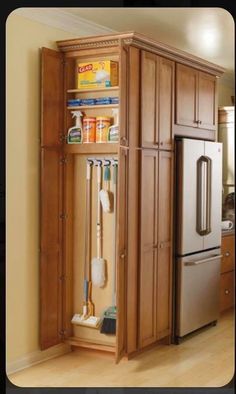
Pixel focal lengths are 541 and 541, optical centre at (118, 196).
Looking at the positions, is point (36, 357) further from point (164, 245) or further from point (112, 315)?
point (164, 245)

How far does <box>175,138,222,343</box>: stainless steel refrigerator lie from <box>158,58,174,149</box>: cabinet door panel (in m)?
0.13

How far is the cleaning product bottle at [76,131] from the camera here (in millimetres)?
3037

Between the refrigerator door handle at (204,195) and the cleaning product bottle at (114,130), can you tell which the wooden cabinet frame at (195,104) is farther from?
the cleaning product bottle at (114,130)

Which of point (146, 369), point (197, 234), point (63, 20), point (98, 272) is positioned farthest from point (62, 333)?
point (63, 20)

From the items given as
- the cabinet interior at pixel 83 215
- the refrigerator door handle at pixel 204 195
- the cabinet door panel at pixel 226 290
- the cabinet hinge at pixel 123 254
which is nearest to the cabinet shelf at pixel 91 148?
the cabinet interior at pixel 83 215

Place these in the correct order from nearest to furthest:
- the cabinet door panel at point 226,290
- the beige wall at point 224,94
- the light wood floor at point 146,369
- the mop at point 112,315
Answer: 1. the light wood floor at point 146,369
2. the mop at point 112,315
3. the cabinet door panel at point 226,290
4. the beige wall at point 224,94

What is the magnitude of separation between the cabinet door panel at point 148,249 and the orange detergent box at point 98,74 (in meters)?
0.44

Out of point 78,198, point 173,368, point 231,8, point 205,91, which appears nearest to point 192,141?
point 205,91

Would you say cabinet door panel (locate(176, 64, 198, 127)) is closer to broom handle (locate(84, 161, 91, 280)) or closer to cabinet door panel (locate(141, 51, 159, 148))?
cabinet door panel (locate(141, 51, 159, 148))

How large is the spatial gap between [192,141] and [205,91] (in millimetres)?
492

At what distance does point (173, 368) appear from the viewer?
2.88m

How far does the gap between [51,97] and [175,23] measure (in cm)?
90

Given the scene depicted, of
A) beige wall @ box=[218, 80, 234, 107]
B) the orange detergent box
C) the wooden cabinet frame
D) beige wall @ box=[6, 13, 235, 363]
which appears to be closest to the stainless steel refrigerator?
the wooden cabinet frame

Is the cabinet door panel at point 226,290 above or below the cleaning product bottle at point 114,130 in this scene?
below
